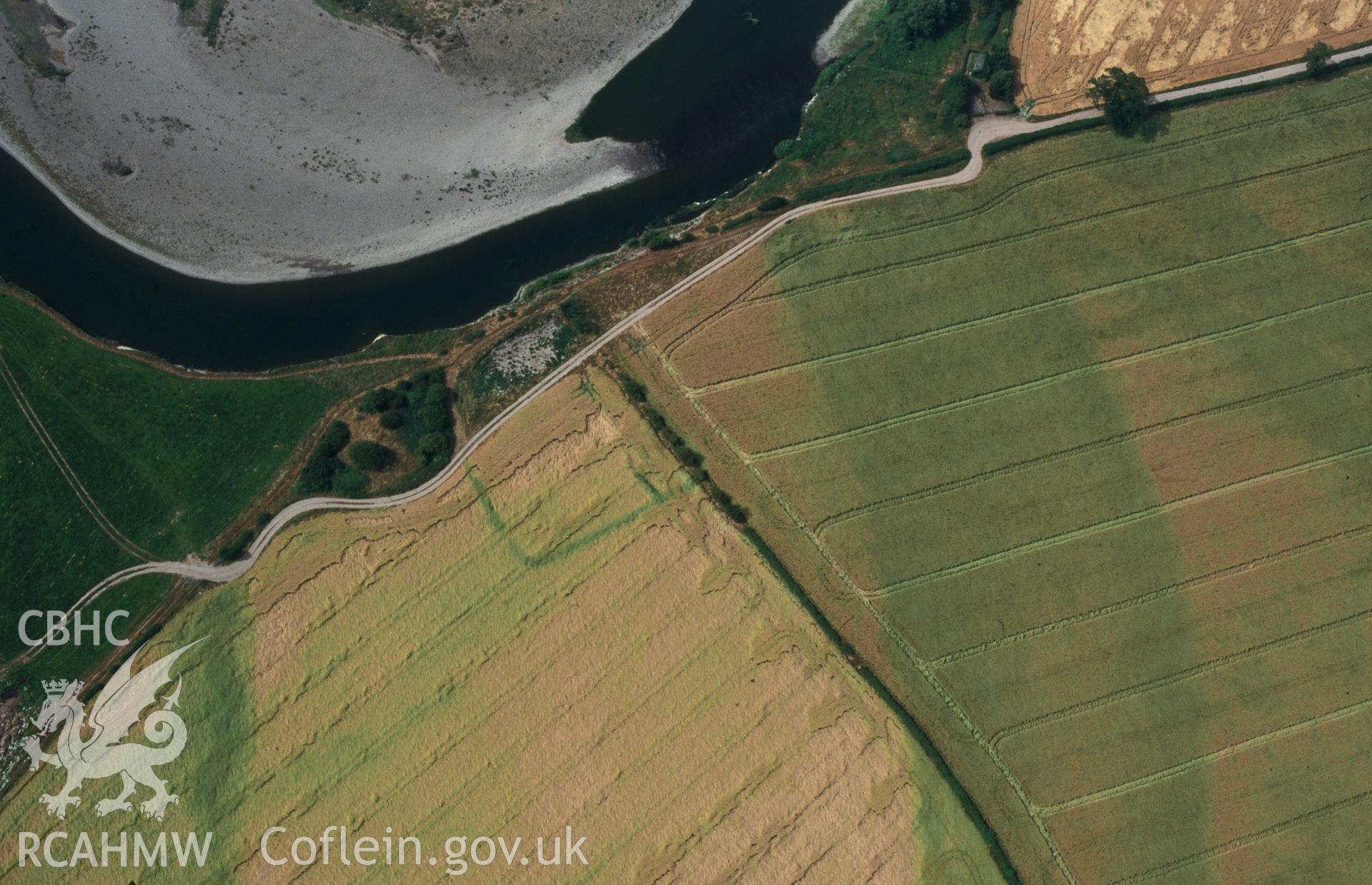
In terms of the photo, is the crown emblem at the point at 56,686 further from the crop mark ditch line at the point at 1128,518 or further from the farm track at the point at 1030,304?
the crop mark ditch line at the point at 1128,518

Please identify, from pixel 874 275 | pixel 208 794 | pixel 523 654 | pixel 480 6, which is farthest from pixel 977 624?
pixel 480 6

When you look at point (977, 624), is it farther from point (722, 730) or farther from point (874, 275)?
point (874, 275)

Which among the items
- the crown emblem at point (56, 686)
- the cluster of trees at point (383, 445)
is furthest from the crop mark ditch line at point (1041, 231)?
the crown emblem at point (56, 686)

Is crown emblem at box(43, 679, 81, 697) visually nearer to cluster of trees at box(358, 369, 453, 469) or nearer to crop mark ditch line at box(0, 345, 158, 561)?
crop mark ditch line at box(0, 345, 158, 561)

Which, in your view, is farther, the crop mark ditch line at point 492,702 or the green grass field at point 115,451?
the green grass field at point 115,451

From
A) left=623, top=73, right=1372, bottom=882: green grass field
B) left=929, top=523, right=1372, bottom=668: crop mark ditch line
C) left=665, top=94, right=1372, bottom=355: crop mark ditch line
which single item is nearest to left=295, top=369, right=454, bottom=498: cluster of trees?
left=623, top=73, right=1372, bottom=882: green grass field

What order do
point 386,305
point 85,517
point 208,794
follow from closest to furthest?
point 208,794 < point 85,517 < point 386,305
